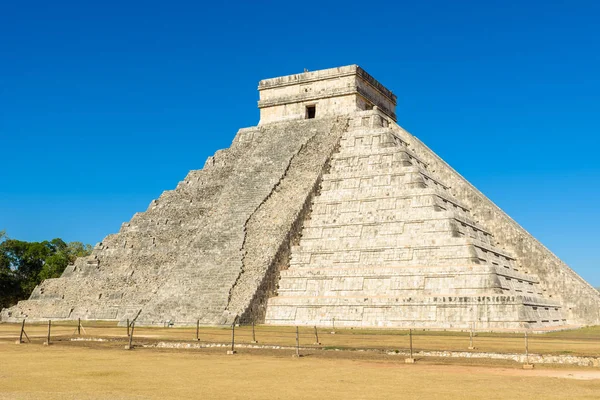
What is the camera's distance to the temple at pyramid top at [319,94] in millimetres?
29484

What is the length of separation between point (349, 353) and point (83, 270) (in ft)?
51.3

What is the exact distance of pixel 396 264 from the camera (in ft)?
68.8

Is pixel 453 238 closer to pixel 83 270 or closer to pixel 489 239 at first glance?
pixel 489 239

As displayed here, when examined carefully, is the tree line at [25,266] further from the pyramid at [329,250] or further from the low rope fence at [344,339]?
the low rope fence at [344,339]

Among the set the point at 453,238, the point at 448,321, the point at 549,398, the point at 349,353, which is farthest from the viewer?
the point at 453,238

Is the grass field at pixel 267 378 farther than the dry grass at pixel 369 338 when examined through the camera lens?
No

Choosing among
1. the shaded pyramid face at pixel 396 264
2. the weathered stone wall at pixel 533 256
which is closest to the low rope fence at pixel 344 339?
the shaded pyramid face at pixel 396 264

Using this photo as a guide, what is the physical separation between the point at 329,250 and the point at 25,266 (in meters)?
24.6

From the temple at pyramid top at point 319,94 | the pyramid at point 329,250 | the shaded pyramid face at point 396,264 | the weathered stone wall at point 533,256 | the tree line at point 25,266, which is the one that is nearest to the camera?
the shaded pyramid face at point 396,264

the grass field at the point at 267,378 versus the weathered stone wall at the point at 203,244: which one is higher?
the weathered stone wall at the point at 203,244

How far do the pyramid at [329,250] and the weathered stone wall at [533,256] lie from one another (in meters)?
0.04

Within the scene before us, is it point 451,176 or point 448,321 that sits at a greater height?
point 451,176

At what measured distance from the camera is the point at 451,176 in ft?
89.7

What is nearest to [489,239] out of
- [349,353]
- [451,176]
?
[451,176]
